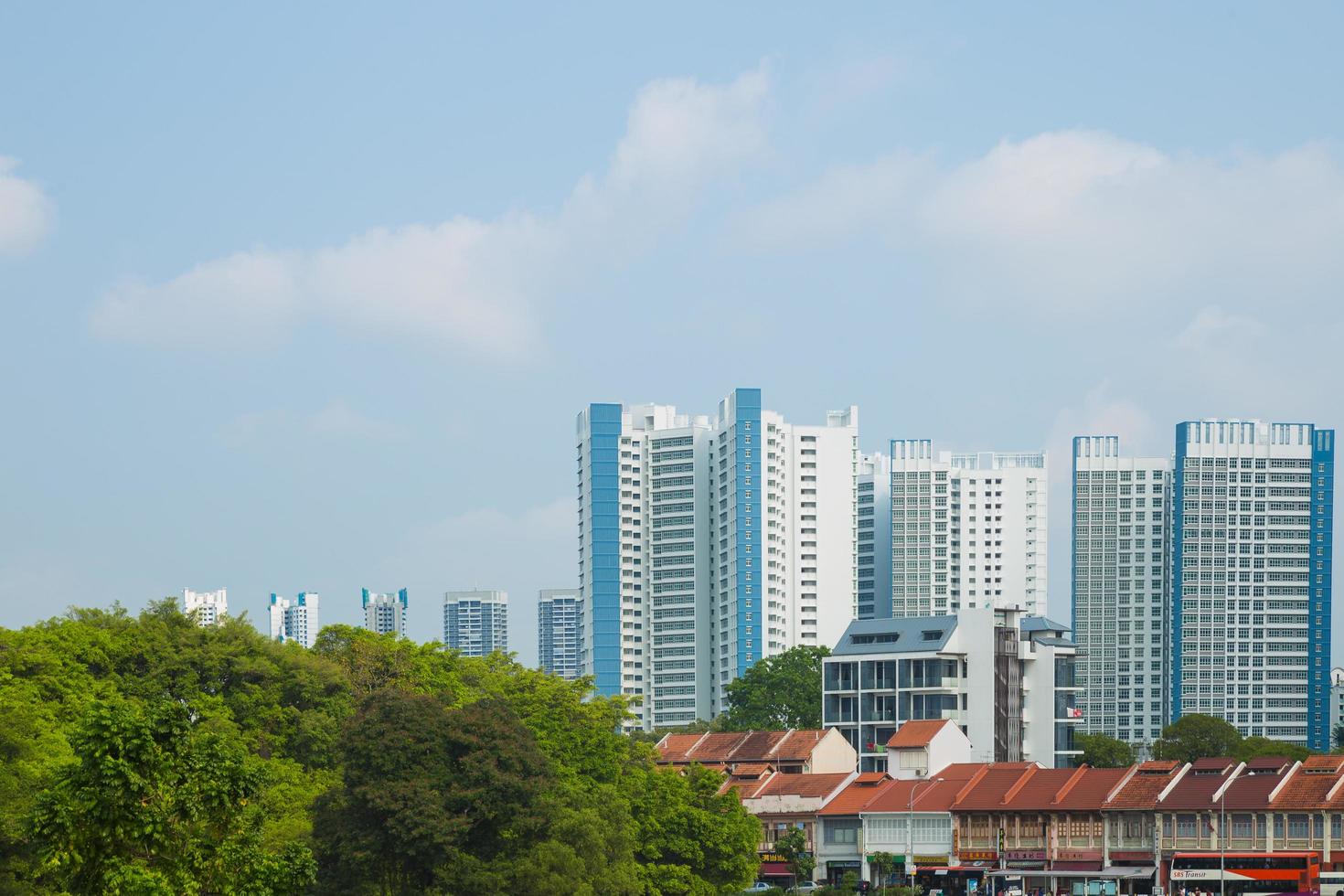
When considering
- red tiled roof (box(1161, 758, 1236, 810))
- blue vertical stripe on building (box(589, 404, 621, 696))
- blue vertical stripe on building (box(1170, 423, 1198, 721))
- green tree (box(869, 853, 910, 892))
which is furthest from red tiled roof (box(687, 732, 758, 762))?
blue vertical stripe on building (box(1170, 423, 1198, 721))

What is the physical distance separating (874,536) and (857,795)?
84098mm

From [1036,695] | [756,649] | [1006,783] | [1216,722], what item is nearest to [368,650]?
[1006,783]

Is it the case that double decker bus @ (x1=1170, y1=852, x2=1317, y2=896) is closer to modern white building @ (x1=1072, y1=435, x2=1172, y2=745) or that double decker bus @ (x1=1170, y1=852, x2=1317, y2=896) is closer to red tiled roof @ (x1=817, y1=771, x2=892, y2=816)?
red tiled roof @ (x1=817, y1=771, x2=892, y2=816)

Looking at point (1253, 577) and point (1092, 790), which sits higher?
point (1253, 577)

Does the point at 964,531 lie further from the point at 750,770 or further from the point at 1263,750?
the point at 750,770

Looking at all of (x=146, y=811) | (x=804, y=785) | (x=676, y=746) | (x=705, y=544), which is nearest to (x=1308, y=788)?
(x=804, y=785)

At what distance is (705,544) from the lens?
139375mm

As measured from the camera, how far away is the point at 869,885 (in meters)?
68.6

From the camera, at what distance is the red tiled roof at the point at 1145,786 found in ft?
210

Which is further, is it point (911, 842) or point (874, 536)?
point (874, 536)

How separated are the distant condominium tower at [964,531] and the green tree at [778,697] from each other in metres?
39.1

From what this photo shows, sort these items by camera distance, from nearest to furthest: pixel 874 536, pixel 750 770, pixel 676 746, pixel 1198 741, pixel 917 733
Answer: pixel 917 733 < pixel 750 770 < pixel 676 746 < pixel 1198 741 < pixel 874 536

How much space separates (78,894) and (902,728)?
58.0 metres

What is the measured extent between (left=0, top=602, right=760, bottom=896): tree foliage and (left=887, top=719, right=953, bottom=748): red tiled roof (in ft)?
59.6
